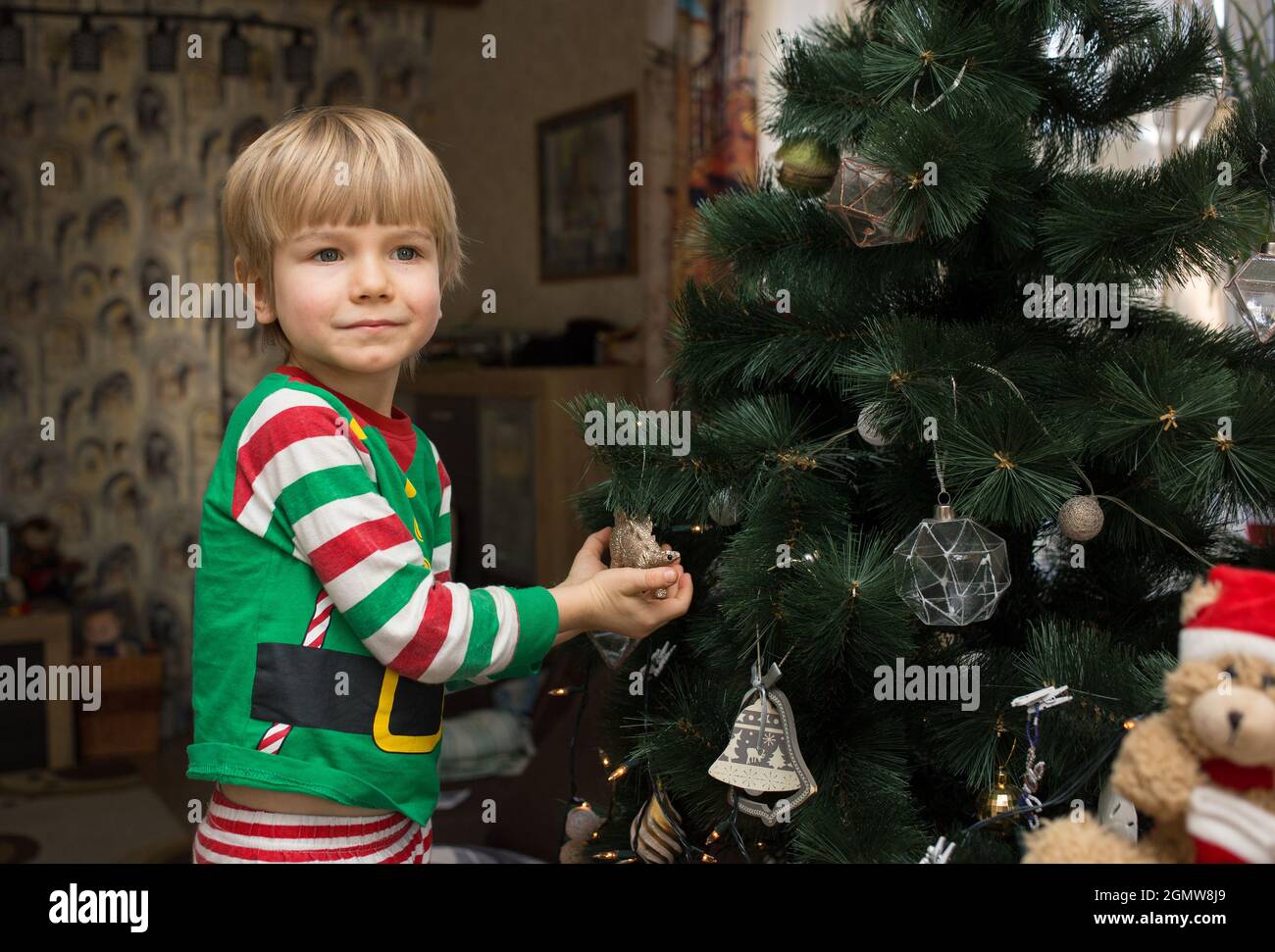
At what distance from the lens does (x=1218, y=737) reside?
55 cm

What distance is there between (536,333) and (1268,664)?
295cm

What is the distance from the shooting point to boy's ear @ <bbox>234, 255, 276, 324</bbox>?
854mm

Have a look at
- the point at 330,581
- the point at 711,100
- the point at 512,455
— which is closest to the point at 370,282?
the point at 330,581

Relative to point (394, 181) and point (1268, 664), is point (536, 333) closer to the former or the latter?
point (394, 181)

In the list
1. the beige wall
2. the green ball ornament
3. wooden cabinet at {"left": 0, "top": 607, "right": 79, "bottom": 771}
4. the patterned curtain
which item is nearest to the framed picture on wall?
the beige wall

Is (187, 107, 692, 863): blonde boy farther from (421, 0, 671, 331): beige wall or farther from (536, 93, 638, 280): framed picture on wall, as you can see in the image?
(536, 93, 638, 280): framed picture on wall

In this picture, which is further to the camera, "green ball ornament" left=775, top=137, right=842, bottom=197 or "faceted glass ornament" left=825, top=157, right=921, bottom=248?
"green ball ornament" left=775, top=137, right=842, bottom=197

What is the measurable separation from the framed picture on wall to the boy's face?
7.79 feet

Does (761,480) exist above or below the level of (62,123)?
below

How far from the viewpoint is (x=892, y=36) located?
0.87m

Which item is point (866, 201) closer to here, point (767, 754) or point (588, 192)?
point (767, 754)

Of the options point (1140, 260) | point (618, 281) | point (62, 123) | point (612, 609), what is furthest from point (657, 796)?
point (62, 123)

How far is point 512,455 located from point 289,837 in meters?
2.42
